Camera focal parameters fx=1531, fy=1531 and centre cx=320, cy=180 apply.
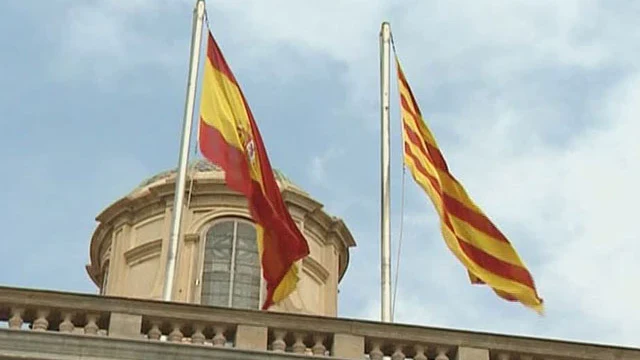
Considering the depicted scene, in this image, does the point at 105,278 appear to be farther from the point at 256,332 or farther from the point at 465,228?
the point at 256,332

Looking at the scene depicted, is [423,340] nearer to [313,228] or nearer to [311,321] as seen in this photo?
[311,321]

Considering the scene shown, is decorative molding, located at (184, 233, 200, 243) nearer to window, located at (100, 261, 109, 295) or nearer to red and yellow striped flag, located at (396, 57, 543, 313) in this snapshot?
window, located at (100, 261, 109, 295)

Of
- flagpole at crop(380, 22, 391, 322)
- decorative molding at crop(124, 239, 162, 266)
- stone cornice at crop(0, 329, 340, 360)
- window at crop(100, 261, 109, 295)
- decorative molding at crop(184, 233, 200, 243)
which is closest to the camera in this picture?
stone cornice at crop(0, 329, 340, 360)

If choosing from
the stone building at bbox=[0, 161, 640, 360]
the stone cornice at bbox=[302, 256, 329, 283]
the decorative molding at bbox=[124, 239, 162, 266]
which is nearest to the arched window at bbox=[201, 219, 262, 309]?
the decorative molding at bbox=[124, 239, 162, 266]

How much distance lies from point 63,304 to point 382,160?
21.9ft

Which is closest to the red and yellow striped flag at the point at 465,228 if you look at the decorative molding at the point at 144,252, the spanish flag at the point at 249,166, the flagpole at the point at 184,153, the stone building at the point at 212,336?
the spanish flag at the point at 249,166

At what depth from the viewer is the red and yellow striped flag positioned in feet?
68.4

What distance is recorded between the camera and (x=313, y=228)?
26.5 m

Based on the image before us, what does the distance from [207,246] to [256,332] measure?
803cm

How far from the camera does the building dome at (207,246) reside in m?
24.9

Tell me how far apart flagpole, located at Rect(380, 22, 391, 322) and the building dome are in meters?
3.27

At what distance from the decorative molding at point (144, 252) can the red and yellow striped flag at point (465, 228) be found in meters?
4.96

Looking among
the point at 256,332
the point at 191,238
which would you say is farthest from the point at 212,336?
the point at 191,238

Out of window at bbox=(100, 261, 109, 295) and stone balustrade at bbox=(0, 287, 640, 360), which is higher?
window at bbox=(100, 261, 109, 295)
